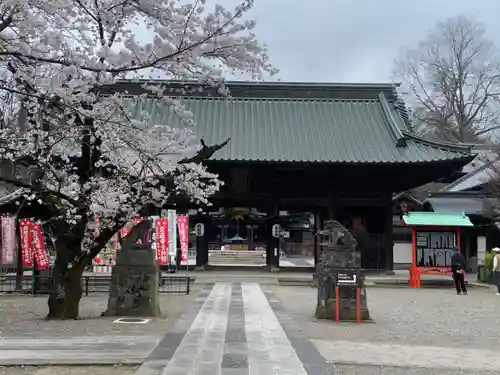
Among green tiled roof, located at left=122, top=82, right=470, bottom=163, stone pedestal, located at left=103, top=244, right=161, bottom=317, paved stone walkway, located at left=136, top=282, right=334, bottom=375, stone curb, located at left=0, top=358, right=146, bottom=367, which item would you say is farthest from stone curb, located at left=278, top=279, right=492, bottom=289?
stone curb, located at left=0, top=358, right=146, bottom=367

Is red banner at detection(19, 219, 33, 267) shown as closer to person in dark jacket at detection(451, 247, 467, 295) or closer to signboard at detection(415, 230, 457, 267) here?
signboard at detection(415, 230, 457, 267)

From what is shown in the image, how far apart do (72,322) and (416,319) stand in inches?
287

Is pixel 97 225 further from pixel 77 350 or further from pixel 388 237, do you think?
pixel 388 237

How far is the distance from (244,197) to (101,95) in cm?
1396

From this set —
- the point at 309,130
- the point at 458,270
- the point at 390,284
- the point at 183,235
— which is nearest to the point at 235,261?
the point at 309,130

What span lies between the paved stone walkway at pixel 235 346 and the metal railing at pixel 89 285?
5099 millimetres

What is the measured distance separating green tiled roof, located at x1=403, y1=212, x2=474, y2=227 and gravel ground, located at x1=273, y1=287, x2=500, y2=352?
2.92m

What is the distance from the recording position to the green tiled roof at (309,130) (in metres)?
23.0

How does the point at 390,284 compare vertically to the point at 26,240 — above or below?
below

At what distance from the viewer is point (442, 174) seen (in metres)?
23.5

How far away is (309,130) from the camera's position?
25547mm

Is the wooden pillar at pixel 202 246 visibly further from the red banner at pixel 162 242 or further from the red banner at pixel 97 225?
the red banner at pixel 97 225

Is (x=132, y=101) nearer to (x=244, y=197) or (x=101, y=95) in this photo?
(x=101, y=95)

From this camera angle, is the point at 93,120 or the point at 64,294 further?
the point at 64,294
